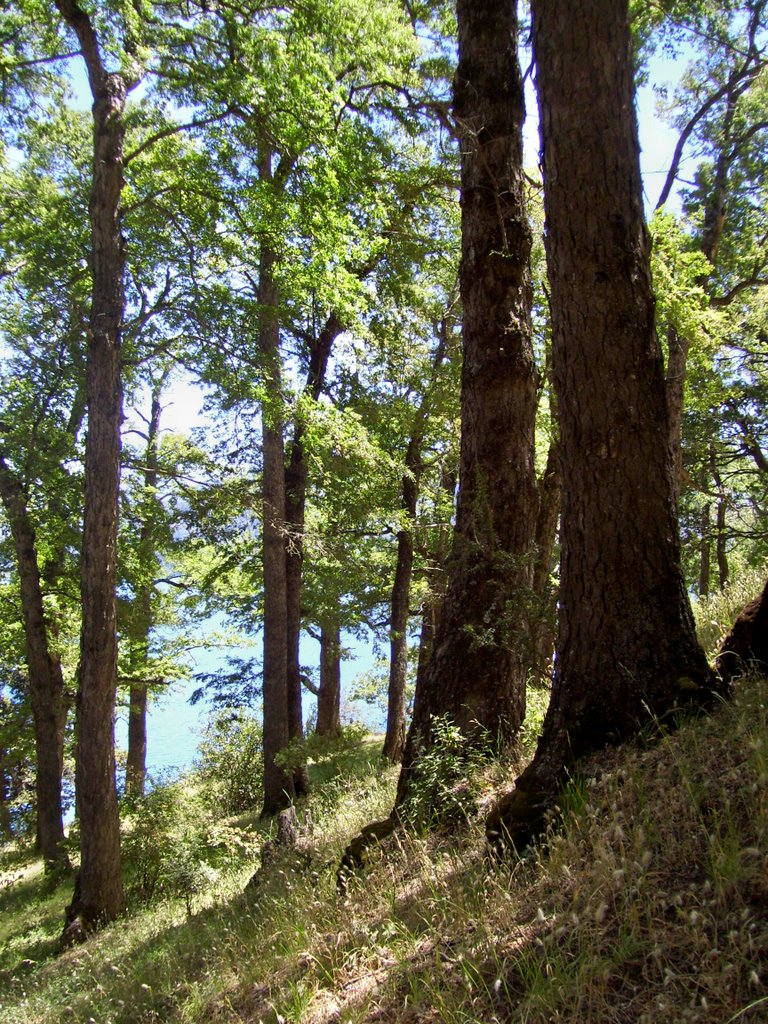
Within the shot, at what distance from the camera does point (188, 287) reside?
1091 centimetres

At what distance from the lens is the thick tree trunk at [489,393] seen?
5422 mm

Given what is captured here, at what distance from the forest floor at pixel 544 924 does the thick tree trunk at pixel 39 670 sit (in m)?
10.9

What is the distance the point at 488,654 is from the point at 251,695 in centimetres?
1435

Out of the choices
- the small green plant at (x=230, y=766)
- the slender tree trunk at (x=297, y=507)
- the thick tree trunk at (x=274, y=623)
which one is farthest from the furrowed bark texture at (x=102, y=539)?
the small green plant at (x=230, y=766)

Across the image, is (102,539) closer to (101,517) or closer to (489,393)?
(101,517)

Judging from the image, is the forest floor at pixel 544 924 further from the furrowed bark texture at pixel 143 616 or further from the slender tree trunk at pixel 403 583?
the slender tree trunk at pixel 403 583

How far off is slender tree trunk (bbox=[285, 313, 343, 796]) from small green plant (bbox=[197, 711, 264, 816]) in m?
3.20

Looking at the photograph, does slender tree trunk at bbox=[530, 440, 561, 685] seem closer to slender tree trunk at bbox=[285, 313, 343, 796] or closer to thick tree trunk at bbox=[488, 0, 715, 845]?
thick tree trunk at bbox=[488, 0, 715, 845]

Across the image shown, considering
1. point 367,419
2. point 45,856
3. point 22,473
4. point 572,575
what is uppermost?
point 367,419

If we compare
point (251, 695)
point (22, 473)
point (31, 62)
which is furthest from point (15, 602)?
point (31, 62)

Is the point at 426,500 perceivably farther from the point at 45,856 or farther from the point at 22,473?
the point at 45,856

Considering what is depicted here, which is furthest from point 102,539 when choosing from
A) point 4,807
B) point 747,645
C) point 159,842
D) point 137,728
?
point 4,807

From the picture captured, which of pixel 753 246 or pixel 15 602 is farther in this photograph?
pixel 15 602

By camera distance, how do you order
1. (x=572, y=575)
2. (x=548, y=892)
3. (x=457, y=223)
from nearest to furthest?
(x=548, y=892), (x=572, y=575), (x=457, y=223)
